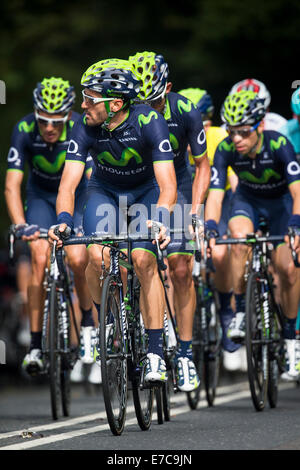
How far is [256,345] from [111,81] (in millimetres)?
2581

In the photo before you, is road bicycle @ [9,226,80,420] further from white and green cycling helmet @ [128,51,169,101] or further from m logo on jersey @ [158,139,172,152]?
m logo on jersey @ [158,139,172,152]

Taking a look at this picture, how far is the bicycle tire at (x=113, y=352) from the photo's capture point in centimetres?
801

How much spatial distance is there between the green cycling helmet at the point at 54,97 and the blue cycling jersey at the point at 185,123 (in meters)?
1.22

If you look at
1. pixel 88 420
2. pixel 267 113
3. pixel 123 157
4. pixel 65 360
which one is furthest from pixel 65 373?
pixel 267 113

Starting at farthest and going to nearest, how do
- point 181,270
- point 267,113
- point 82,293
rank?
point 267,113
point 82,293
point 181,270

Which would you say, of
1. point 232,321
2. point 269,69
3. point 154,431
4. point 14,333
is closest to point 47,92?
point 232,321

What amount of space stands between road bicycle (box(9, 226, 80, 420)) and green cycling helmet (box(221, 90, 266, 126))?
1.80 metres

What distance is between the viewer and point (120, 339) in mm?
8430

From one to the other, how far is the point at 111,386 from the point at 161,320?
0.83m

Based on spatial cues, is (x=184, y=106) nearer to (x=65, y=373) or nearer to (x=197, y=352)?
(x=197, y=352)

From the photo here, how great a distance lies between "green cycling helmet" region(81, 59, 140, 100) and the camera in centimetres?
871

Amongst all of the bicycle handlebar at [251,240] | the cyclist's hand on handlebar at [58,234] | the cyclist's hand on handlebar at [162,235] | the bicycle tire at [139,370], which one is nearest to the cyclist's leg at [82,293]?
the bicycle handlebar at [251,240]

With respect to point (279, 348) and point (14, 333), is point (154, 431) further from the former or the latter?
point (14, 333)

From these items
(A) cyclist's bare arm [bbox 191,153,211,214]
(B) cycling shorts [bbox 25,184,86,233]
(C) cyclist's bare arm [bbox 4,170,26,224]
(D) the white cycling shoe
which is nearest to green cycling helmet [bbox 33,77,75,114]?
(C) cyclist's bare arm [bbox 4,170,26,224]
